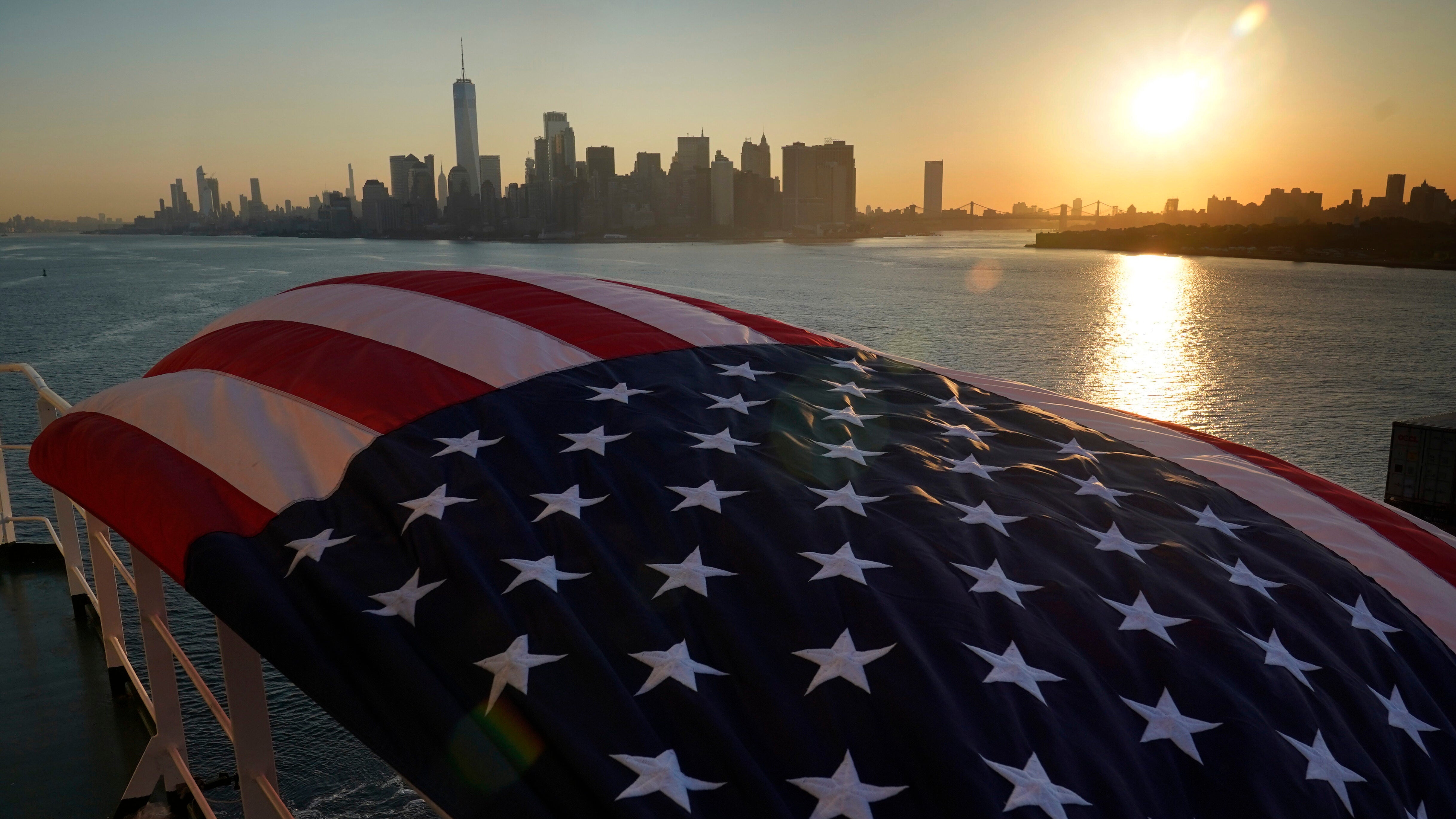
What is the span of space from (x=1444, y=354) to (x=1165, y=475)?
41781 mm

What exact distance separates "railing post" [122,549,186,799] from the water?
303 centimetres

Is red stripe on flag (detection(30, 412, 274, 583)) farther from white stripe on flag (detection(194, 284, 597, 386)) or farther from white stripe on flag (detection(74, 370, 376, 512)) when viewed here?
white stripe on flag (detection(194, 284, 597, 386))

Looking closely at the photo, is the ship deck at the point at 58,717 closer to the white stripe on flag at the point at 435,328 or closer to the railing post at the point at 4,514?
the railing post at the point at 4,514

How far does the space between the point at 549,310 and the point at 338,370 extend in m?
0.86

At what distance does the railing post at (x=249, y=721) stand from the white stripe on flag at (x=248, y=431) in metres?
0.34

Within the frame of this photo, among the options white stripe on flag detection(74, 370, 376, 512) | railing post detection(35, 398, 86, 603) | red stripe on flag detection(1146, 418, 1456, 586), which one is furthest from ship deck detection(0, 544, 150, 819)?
red stripe on flag detection(1146, 418, 1456, 586)

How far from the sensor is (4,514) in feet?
16.9

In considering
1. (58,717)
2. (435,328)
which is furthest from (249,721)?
(58,717)

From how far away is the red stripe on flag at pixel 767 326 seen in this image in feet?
11.9

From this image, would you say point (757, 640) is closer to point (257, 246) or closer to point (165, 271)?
point (165, 271)

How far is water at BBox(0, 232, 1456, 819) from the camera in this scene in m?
10.3

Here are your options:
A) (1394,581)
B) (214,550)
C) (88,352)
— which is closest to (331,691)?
(214,550)

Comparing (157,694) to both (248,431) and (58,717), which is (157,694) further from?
(58,717)

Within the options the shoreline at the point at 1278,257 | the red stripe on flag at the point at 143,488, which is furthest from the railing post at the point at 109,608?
the shoreline at the point at 1278,257
